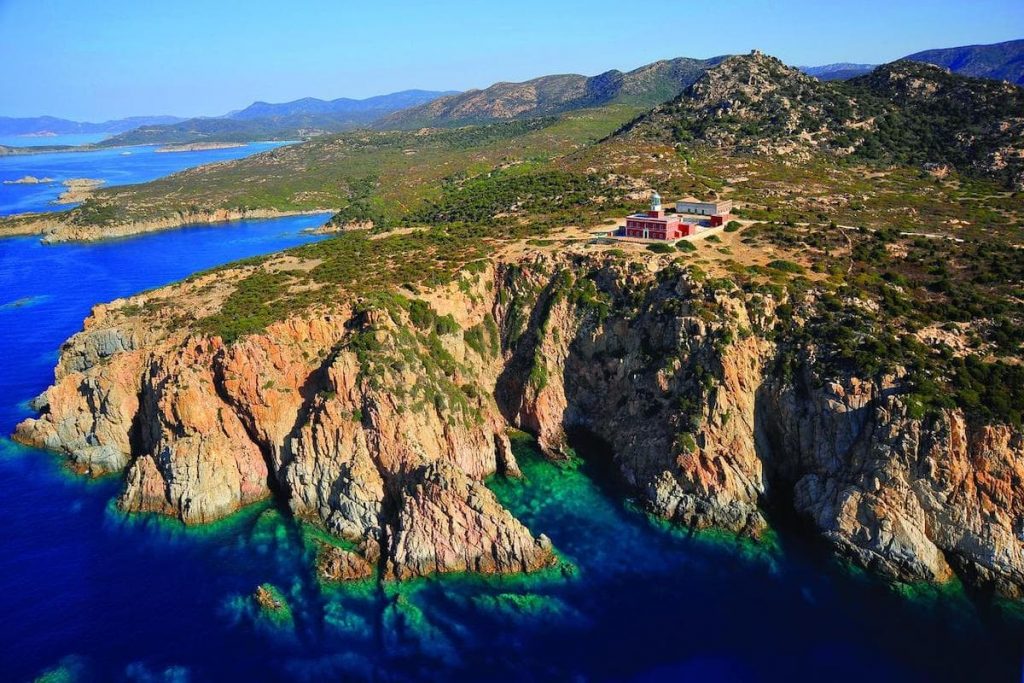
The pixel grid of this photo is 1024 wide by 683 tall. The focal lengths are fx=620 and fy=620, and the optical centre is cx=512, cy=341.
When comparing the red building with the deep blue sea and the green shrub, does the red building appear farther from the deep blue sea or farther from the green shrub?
the deep blue sea

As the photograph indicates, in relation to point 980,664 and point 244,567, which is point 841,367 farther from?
point 244,567

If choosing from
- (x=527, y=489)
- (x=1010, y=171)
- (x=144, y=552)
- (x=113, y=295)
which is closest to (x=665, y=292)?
(x=527, y=489)

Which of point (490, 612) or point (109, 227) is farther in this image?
point (109, 227)

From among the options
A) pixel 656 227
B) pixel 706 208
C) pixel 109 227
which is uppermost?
pixel 706 208

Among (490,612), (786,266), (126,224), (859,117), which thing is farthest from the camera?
(126,224)

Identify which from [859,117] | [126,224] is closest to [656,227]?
[859,117]

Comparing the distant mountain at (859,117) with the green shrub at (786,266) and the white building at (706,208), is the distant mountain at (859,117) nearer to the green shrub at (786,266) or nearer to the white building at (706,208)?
the white building at (706,208)

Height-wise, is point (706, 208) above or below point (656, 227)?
above

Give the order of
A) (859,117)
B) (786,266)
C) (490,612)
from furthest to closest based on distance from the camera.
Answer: (859,117) < (786,266) < (490,612)

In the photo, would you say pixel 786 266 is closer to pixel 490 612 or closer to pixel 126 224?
pixel 490 612
